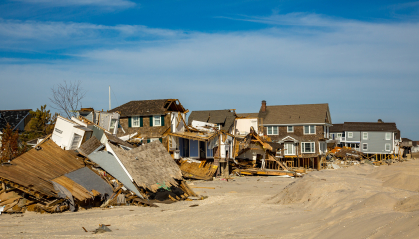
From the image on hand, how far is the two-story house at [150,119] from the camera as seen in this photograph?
36.8 m

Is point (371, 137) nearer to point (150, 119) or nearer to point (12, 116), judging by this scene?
point (150, 119)

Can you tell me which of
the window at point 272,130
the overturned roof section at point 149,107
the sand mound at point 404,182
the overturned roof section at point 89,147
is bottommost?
the sand mound at point 404,182

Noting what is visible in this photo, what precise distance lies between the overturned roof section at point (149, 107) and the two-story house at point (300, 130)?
67.7 feet

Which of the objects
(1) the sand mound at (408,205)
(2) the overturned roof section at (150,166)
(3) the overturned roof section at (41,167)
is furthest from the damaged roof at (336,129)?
(1) the sand mound at (408,205)

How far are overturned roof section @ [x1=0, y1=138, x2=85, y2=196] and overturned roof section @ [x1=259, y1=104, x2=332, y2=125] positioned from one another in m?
40.8

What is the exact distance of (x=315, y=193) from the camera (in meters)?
17.0

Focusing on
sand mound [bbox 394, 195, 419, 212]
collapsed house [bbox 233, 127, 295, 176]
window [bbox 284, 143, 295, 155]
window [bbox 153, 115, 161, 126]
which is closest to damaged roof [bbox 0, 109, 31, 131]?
window [bbox 153, 115, 161, 126]

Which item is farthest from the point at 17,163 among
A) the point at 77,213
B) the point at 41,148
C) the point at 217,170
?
the point at 217,170

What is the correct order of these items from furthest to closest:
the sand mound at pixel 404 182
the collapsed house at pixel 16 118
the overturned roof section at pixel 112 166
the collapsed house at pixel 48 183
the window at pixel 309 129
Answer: the window at pixel 309 129 < the collapsed house at pixel 16 118 < the overturned roof section at pixel 112 166 < the sand mound at pixel 404 182 < the collapsed house at pixel 48 183

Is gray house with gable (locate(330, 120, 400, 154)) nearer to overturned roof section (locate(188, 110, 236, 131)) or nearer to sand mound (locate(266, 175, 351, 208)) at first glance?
overturned roof section (locate(188, 110, 236, 131))

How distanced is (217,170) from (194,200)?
17.4 m

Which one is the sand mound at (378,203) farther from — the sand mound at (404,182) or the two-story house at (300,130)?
the two-story house at (300,130)

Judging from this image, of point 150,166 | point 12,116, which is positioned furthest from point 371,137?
point 12,116

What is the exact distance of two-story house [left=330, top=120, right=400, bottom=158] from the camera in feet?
236
